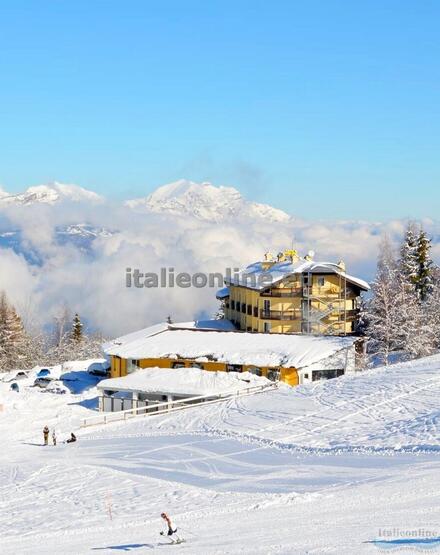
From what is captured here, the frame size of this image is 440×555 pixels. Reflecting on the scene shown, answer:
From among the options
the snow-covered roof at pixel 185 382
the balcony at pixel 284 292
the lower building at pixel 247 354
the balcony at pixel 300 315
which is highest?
the balcony at pixel 284 292

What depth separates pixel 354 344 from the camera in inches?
2296

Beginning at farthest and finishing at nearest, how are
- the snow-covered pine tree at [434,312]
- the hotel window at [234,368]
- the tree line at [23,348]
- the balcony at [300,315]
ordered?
the tree line at [23,348], the balcony at [300,315], the snow-covered pine tree at [434,312], the hotel window at [234,368]

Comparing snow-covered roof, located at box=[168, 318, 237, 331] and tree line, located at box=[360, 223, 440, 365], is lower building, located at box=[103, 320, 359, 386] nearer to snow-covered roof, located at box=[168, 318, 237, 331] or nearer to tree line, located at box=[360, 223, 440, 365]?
tree line, located at box=[360, 223, 440, 365]

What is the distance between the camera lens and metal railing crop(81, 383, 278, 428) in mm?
43906

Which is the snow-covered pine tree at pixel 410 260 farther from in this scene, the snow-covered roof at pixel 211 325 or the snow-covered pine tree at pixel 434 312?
the snow-covered roof at pixel 211 325

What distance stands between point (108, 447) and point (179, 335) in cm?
2666

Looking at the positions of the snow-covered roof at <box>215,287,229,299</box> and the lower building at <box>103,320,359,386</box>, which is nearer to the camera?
the lower building at <box>103,320,359,386</box>

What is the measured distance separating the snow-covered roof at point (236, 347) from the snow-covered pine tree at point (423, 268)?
45.5ft

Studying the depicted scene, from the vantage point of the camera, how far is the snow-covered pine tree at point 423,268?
68000 millimetres

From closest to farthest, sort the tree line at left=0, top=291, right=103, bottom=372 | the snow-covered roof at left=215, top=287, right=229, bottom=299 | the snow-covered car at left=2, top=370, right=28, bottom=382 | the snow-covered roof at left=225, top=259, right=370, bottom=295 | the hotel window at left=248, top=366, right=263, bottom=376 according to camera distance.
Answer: the hotel window at left=248, top=366, right=263, bottom=376
the snow-covered roof at left=225, top=259, right=370, bottom=295
the snow-covered car at left=2, top=370, right=28, bottom=382
the snow-covered roof at left=215, top=287, right=229, bottom=299
the tree line at left=0, top=291, right=103, bottom=372

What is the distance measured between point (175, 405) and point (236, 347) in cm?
953

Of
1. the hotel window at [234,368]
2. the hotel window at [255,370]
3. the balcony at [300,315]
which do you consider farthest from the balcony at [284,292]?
the hotel window at [255,370]

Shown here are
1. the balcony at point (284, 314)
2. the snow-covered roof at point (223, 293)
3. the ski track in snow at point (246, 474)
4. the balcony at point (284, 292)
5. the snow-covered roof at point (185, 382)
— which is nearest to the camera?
the ski track in snow at point (246, 474)

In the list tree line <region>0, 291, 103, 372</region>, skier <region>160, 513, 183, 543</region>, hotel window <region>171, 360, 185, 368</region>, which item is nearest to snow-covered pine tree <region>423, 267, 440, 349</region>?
hotel window <region>171, 360, 185, 368</region>
